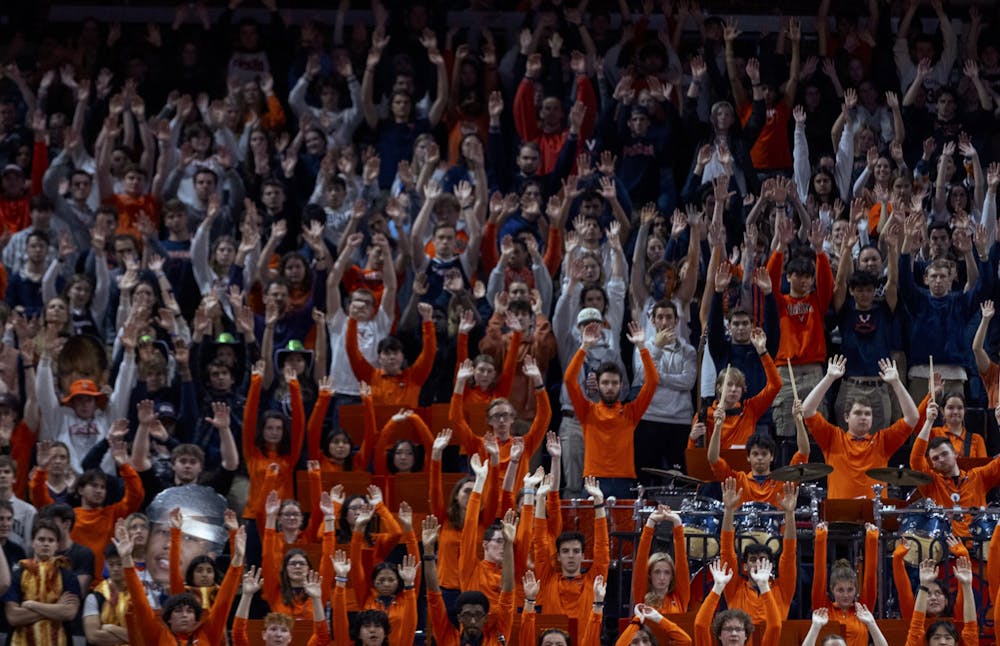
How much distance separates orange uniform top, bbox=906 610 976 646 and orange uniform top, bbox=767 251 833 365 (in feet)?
10.5

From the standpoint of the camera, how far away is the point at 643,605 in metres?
12.6

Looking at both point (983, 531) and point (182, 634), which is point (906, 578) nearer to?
point (983, 531)

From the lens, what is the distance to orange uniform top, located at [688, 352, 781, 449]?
14789 millimetres

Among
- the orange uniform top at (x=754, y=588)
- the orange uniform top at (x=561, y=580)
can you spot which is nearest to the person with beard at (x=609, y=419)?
the orange uniform top at (x=561, y=580)

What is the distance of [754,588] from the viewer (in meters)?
13.2

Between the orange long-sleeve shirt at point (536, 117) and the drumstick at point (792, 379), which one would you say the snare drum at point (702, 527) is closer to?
the drumstick at point (792, 379)

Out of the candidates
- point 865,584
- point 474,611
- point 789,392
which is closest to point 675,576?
point 865,584

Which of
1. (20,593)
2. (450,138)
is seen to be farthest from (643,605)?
(450,138)

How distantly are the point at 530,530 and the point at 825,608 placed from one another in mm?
1763

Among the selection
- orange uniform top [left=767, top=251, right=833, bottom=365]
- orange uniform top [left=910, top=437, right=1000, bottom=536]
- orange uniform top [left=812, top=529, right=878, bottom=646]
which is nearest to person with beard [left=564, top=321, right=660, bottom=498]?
orange uniform top [left=767, top=251, right=833, bottom=365]

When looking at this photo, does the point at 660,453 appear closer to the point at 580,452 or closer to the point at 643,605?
the point at 580,452

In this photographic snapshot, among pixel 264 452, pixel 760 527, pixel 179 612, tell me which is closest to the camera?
pixel 179 612

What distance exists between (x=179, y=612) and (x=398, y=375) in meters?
3.35

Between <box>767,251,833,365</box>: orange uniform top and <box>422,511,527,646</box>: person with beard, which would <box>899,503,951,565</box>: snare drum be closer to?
<box>422,511,527,646</box>: person with beard
